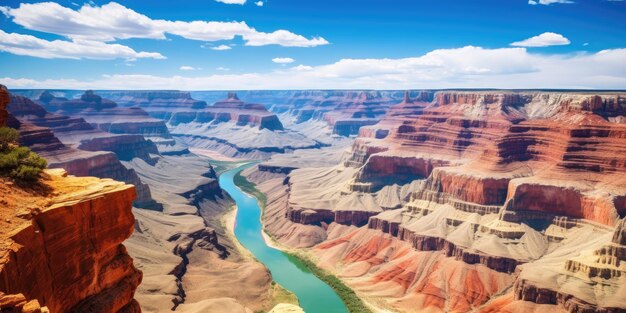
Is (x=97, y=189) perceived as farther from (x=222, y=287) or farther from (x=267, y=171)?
(x=267, y=171)

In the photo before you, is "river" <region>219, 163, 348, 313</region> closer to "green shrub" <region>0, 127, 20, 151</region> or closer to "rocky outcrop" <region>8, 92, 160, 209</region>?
"rocky outcrop" <region>8, 92, 160, 209</region>

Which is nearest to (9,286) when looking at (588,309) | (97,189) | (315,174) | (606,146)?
(97,189)

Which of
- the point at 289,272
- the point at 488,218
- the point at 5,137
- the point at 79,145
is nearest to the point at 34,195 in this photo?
the point at 5,137

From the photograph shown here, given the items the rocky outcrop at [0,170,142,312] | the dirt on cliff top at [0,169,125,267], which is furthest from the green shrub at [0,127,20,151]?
the rocky outcrop at [0,170,142,312]

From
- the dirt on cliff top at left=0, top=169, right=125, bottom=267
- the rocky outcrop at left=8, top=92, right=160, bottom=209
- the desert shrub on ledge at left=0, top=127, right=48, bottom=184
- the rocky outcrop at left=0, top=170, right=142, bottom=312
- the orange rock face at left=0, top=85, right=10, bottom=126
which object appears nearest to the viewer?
the rocky outcrop at left=0, top=170, right=142, bottom=312

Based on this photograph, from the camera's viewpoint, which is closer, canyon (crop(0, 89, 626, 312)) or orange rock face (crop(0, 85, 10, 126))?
canyon (crop(0, 89, 626, 312))

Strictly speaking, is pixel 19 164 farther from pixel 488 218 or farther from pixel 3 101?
pixel 488 218
